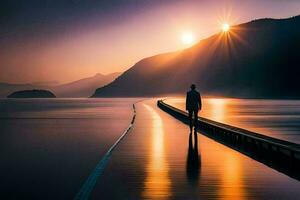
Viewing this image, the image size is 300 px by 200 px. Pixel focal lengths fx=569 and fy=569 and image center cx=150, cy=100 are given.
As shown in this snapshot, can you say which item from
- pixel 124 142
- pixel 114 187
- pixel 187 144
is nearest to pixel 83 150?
pixel 124 142

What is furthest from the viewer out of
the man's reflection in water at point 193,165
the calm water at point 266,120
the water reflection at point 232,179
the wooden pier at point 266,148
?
the calm water at point 266,120

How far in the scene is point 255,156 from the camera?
58.8 ft

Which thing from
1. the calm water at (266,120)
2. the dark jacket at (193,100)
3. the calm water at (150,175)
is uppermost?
the dark jacket at (193,100)

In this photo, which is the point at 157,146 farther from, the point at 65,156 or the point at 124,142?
the point at 65,156

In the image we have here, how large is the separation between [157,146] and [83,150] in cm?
291

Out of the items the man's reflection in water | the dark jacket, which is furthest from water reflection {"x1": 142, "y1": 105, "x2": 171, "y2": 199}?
the dark jacket

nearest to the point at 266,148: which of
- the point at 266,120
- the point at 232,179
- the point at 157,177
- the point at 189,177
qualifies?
the point at 232,179

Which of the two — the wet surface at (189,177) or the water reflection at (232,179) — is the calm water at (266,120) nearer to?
the wet surface at (189,177)

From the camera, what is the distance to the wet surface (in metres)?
10.6

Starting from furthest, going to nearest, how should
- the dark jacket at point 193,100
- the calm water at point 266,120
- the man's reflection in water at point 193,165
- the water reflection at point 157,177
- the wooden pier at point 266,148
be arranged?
the calm water at point 266,120 → the dark jacket at point 193,100 → the wooden pier at point 266,148 → the man's reflection in water at point 193,165 → the water reflection at point 157,177

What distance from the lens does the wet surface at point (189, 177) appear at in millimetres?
10633

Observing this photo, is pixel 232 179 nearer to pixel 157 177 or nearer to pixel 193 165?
pixel 157 177

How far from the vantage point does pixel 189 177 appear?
12.9 m

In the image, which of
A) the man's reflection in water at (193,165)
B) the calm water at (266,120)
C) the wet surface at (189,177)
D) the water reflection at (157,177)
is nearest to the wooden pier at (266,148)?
the wet surface at (189,177)
